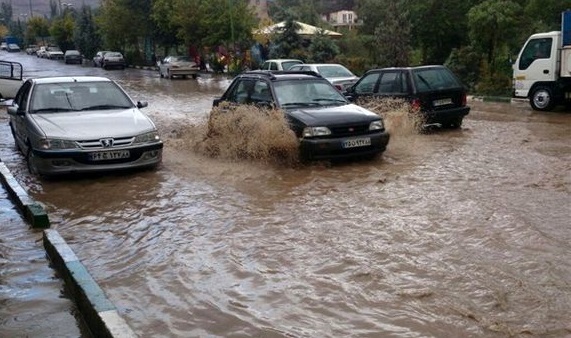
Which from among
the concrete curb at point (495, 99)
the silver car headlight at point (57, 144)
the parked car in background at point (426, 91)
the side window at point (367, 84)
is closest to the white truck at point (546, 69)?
the concrete curb at point (495, 99)

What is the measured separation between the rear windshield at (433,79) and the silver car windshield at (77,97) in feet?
19.8

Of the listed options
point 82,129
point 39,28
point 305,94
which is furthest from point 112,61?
point 39,28

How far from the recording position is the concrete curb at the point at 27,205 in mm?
6809

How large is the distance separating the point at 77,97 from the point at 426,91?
694cm

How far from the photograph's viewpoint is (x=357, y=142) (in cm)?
949

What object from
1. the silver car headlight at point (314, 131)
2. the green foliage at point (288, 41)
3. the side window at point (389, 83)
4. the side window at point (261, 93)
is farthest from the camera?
the green foliage at point (288, 41)

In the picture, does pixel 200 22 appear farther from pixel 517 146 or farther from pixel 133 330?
pixel 133 330

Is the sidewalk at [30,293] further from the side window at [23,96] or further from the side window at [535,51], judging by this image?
the side window at [535,51]

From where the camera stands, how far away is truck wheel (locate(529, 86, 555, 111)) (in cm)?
1619

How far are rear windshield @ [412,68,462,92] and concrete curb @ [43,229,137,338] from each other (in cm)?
875

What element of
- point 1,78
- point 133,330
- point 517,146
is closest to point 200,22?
point 1,78

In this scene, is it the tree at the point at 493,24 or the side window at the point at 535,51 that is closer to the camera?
the side window at the point at 535,51

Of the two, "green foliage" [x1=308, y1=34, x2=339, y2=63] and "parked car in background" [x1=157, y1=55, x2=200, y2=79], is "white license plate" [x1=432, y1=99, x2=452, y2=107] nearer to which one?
"green foliage" [x1=308, y1=34, x2=339, y2=63]

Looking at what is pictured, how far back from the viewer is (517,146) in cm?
1116
